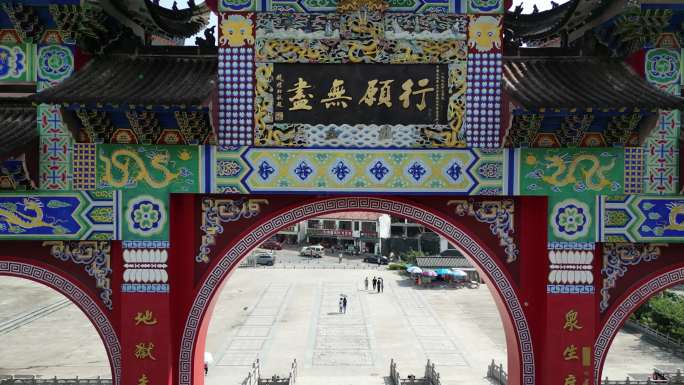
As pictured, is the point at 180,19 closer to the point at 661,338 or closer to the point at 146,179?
the point at 146,179

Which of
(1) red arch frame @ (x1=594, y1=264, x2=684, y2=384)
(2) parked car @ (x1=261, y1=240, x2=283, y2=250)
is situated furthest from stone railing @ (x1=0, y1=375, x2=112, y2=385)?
(2) parked car @ (x1=261, y1=240, x2=283, y2=250)

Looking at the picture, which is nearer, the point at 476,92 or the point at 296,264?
the point at 476,92

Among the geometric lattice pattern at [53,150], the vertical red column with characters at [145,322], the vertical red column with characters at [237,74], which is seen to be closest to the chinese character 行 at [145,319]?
the vertical red column with characters at [145,322]

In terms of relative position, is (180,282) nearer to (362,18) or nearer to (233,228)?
(233,228)

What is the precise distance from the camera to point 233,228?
827 cm

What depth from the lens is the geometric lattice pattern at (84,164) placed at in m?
7.99

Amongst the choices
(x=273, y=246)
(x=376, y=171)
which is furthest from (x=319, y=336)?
(x=273, y=246)

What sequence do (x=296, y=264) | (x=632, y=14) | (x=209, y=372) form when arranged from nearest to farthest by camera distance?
1. (x=632, y=14)
2. (x=209, y=372)
3. (x=296, y=264)

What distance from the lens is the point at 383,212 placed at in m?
8.20

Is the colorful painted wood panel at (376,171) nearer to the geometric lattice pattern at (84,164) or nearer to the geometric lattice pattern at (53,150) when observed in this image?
the geometric lattice pattern at (84,164)

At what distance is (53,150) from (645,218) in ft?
26.5

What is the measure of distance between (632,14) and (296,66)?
4396mm

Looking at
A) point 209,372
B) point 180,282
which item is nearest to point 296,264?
point 209,372

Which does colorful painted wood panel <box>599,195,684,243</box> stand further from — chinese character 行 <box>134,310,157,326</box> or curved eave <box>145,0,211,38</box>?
curved eave <box>145,0,211,38</box>
